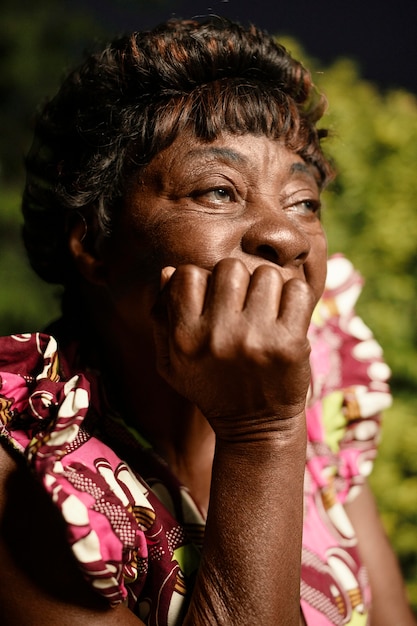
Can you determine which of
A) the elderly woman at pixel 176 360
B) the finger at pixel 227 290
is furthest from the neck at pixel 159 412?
the finger at pixel 227 290

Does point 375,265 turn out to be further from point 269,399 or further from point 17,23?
point 17,23

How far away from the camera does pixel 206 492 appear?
1.22 m

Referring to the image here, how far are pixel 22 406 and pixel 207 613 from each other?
1.26 ft

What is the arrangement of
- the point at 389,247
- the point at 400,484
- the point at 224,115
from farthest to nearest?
the point at 389,247, the point at 400,484, the point at 224,115

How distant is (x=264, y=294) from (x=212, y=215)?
0.21m

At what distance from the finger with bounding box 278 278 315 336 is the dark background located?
6.11 ft

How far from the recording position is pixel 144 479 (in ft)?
3.64

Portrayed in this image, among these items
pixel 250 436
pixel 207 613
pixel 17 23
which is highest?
pixel 17 23

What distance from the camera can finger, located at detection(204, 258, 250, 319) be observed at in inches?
33.8

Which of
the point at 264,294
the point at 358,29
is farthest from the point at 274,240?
the point at 358,29

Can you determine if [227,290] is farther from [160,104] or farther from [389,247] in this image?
[389,247]

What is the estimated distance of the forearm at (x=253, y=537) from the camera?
896 millimetres

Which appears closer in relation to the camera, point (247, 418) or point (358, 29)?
point (247, 418)

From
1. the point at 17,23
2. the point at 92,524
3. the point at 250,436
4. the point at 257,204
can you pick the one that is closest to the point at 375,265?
the point at 257,204
